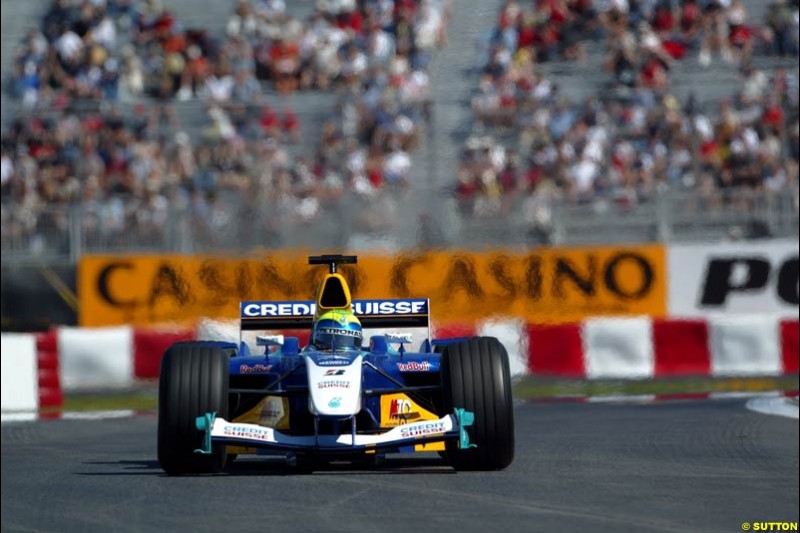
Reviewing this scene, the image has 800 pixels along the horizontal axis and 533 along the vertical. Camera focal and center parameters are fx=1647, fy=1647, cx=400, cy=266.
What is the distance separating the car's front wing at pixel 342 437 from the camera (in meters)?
7.87

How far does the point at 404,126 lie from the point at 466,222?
7.48 feet

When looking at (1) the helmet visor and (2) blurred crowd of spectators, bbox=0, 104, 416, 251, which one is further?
(2) blurred crowd of spectators, bbox=0, 104, 416, 251

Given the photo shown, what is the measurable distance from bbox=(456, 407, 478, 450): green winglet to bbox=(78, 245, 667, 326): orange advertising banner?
29.3ft

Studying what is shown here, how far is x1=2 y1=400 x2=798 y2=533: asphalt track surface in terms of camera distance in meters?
6.67

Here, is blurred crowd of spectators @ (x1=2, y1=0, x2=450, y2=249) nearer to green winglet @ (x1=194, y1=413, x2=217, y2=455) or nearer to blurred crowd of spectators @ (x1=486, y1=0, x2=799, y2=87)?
blurred crowd of spectators @ (x1=486, y1=0, x2=799, y2=87)

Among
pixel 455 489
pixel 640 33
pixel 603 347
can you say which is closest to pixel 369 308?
pixel 455 489

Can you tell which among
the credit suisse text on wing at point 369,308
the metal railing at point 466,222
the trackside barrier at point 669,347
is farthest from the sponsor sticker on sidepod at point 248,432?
the metal railing at point 466,222

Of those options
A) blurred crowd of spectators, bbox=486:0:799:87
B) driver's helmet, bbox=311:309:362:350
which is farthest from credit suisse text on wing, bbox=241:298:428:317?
blurred crowd of spectators, bbox=486:0:799:87

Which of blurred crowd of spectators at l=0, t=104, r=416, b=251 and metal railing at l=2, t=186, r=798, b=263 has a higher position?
blurred crowd of spectators at l=0, t=104, r=416, b=251

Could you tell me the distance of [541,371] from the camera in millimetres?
15453

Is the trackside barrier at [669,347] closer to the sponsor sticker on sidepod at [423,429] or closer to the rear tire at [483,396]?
the rear tire at [483,396]

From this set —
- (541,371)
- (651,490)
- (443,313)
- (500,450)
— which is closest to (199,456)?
(500,450)

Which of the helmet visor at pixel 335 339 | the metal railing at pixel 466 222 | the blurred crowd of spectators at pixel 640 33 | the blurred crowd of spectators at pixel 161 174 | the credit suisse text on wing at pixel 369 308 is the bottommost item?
the helmet visor at pixel 335 339

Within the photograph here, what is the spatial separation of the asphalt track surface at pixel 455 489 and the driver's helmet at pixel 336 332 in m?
0.70
